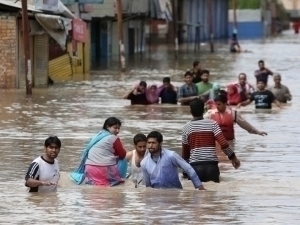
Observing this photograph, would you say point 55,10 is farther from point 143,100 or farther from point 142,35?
point 142,35

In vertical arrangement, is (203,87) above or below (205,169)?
above

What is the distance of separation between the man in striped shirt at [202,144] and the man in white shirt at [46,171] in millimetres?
1783

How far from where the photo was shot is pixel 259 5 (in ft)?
400

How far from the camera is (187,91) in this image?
2723 cm

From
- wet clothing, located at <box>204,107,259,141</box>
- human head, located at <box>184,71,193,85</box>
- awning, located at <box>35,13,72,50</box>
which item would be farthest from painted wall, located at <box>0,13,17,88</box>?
wet clothing, located at <box>204,107,259,141</box>

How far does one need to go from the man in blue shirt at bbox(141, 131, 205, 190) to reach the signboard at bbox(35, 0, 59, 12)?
21793 millimetres

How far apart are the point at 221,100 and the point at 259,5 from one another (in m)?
105

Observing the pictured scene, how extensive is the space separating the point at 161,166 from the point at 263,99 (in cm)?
1410

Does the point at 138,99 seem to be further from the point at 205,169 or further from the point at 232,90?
the point at 205,169

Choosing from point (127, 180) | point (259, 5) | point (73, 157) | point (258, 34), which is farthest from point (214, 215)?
point (259, 5)

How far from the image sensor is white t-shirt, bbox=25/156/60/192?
43.3 feet

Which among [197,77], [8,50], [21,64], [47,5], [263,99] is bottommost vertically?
[263,99]

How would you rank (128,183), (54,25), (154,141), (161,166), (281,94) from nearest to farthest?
1. (154,141)
2. (161,166)
3. (128,183)
4. (281,94)
5. (54,25)

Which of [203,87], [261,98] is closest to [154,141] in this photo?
[203,87]
